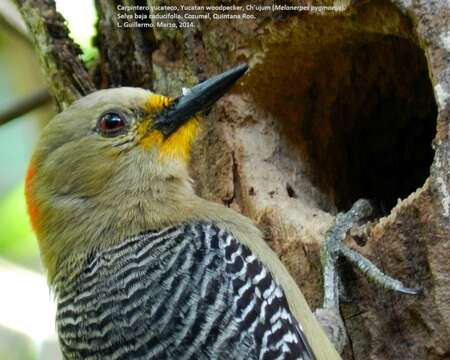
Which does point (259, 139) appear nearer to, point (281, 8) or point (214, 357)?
point (281, 8)

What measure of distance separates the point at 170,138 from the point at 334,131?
1.15m

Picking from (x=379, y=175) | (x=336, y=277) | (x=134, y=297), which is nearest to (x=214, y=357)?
(x=134, y=297)

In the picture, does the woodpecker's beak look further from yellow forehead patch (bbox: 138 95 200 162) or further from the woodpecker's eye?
the woodpecker's eye

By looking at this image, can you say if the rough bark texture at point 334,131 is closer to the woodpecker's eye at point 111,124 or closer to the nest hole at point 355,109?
the nest hole at point 355,109

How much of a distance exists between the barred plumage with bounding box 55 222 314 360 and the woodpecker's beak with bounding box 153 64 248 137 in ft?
1.76

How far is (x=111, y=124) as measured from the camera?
4.25 m

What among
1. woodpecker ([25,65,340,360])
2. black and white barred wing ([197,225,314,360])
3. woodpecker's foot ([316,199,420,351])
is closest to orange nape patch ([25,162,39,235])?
woodpecker ([25,65,340,360])

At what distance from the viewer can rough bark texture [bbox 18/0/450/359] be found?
3.70 meters

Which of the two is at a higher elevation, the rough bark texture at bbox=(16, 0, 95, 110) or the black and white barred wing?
the rough bark texture at bbox=(16, 0, 95, 110)

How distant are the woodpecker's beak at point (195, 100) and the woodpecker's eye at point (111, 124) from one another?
16 cm

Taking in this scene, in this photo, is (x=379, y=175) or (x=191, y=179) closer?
(x=191, y=179)

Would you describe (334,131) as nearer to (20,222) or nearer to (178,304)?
(178,304)

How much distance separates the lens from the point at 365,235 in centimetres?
400

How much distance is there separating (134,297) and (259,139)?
1.25 m
